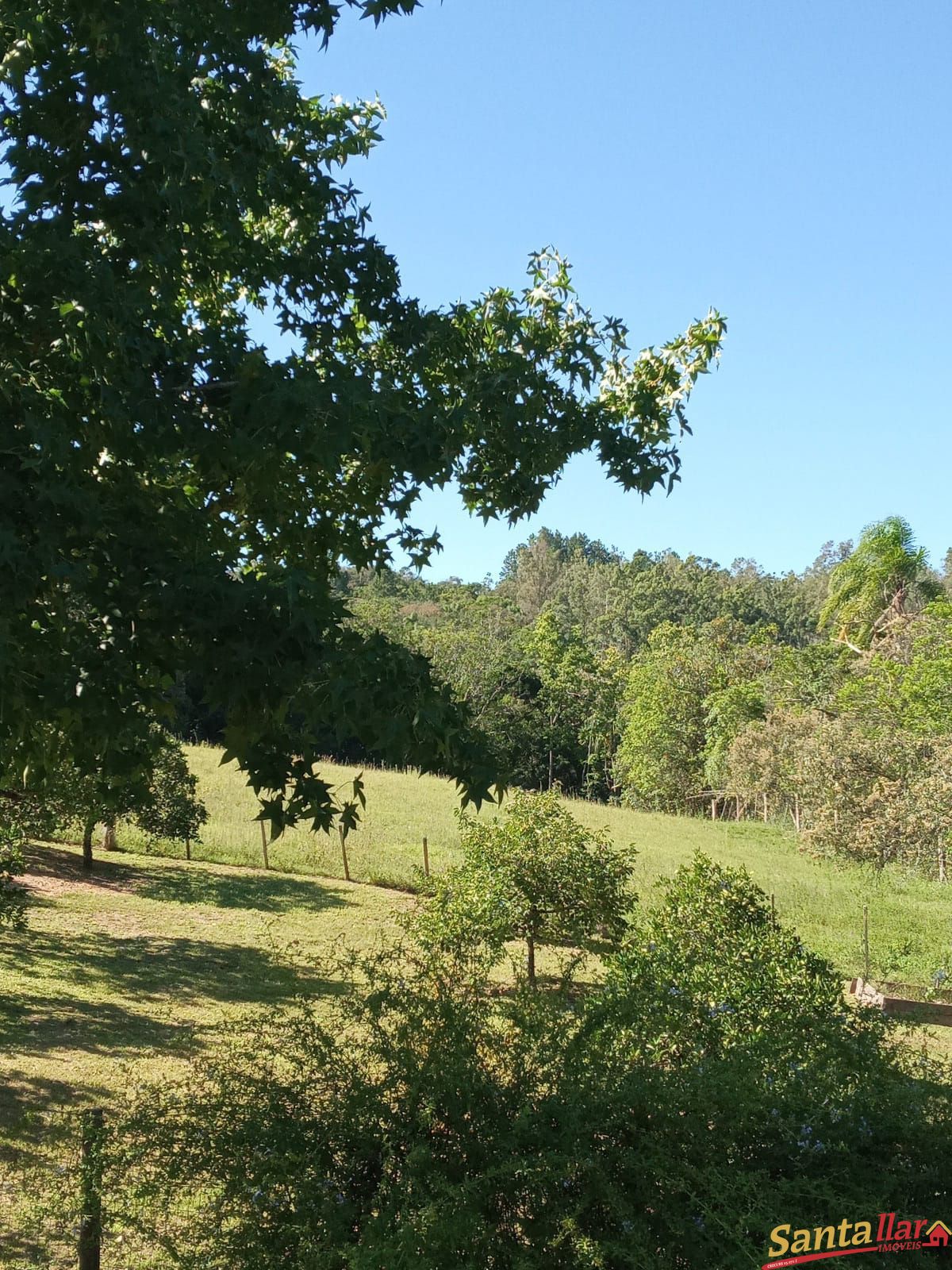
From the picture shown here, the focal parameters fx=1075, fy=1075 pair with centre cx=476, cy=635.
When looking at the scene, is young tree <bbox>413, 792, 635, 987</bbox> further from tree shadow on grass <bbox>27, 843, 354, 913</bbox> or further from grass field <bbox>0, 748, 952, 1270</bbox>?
tree shadow on grass <bbox>27, 843, 354, 913</bbox>

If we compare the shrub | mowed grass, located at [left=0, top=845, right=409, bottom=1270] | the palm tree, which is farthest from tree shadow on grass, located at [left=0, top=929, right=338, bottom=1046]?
the palm tree

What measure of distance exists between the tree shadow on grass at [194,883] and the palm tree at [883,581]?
17.8 metres

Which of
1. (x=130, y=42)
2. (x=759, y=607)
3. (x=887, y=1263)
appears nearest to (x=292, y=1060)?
(x=887, y=1263)

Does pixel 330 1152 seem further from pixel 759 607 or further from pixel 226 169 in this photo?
pixel 759 607

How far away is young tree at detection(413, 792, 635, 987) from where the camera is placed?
448 inches

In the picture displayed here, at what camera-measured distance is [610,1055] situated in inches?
182

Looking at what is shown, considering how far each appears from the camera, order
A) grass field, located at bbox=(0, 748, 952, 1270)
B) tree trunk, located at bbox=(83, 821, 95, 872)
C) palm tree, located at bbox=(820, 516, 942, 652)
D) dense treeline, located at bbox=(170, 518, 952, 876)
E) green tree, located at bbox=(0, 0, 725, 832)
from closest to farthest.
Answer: green tree, located at bbox=(0, 0, 725, 832)
grass field, located at bbox=(0, 748, 952, 1270)
dense treeline, located at bbox=(170, 518, 952, 876)
tree trunk, located at bbox=(83, 821, 95, 872)
palm tree, located at bbox=(820, 516, 942, 652)

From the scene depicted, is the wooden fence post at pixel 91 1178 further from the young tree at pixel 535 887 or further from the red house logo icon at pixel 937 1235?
the young tree at pixel 535 887

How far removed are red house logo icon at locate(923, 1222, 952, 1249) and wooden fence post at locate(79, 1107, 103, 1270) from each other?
9.84 feet

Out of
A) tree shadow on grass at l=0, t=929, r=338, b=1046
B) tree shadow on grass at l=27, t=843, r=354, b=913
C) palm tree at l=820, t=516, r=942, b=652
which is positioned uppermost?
palm tree at l=820, t=516, r=942, b=652

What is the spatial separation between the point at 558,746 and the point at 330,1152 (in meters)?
52.4

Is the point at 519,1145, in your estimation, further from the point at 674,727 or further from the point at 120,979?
the point at 674,727

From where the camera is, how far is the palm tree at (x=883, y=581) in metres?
29.6

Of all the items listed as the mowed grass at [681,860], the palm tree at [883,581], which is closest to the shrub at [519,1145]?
the mowed grass at [681,860]
